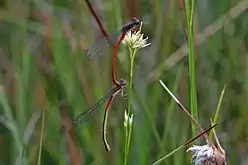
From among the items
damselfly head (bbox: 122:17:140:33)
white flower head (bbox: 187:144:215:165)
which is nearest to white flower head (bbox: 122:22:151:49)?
damselfly head (bbox: 122:17:140:33)

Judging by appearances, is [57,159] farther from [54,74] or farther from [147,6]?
[147,6]

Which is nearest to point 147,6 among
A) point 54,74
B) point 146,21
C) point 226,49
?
point 146,21

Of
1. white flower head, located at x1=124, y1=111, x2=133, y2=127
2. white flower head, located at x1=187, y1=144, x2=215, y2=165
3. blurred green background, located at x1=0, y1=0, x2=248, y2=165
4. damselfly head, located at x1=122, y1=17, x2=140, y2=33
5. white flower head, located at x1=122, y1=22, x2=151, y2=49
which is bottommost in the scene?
white flower head, located at x1=187, y1=144, x2=215, y2=165

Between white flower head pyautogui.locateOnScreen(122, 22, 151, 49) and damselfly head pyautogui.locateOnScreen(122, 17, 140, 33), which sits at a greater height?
damselfly head pyautogui.locateOnScreen(122, 17, 140, 33)

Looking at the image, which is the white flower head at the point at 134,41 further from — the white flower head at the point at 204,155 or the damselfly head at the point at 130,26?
the white flower head at the point at 204,155

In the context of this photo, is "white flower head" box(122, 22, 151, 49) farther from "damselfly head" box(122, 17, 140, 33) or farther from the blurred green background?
the blurred green background

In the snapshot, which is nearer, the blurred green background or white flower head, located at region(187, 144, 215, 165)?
white flower head, located at region(187, 144, 215, 165)

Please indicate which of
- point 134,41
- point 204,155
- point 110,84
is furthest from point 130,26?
point 110,84

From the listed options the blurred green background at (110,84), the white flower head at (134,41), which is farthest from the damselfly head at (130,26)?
the blurred green background at (110,84)
